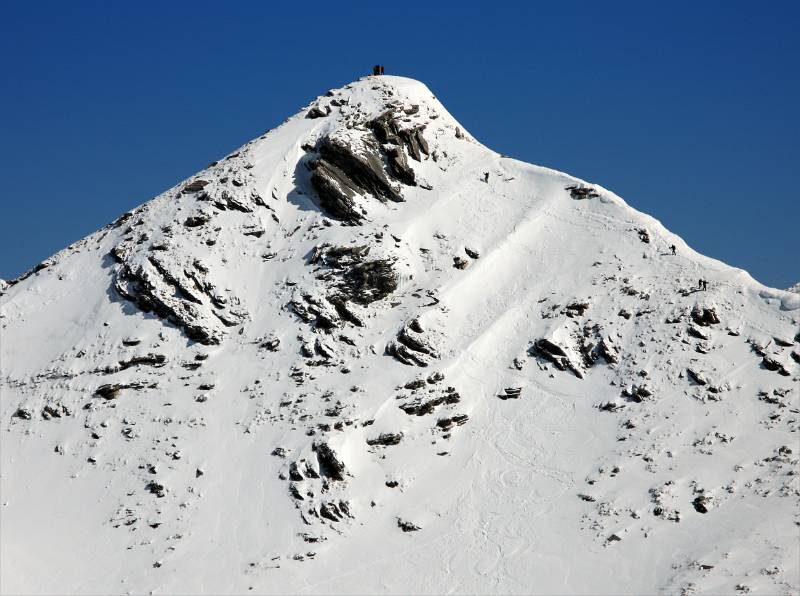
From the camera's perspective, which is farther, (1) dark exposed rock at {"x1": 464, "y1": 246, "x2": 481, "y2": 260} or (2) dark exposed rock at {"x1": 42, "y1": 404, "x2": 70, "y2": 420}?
(1) dark exposed rock at {"x1": 464, "y1": 246, "x2": 481, "y2": 260}

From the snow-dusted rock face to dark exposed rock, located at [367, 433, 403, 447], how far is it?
0.07 m

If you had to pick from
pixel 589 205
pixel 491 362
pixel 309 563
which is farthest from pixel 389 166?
pixel 309 563

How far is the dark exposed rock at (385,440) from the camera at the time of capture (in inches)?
1971

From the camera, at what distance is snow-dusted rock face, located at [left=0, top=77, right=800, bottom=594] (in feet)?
147

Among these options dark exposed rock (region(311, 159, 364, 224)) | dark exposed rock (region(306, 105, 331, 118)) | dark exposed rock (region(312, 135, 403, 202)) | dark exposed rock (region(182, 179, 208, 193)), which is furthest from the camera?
dark exposed rock (region(306, 105, 331, 118))

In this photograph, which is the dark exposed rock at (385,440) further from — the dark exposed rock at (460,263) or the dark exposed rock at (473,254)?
the dark exposed rock at (473,254)

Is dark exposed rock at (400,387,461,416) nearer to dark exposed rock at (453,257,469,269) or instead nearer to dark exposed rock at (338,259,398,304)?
dark exposed rock at (338,259,398,304)

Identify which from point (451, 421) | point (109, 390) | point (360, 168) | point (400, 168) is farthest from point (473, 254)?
point (109, 390)

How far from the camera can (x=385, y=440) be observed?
50094 millimetres

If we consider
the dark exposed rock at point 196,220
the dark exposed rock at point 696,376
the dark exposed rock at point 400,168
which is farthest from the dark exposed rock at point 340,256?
the dark exposed rock at point 696,376

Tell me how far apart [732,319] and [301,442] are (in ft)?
74.5

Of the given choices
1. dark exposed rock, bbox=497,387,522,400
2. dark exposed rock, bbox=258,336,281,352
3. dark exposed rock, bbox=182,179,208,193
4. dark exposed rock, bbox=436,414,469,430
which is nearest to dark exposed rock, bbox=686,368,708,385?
dark exposed rock, bbox=497,387,522,400

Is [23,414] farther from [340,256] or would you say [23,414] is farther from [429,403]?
[429,403]

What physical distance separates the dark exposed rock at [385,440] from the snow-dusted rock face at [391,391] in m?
0.07
